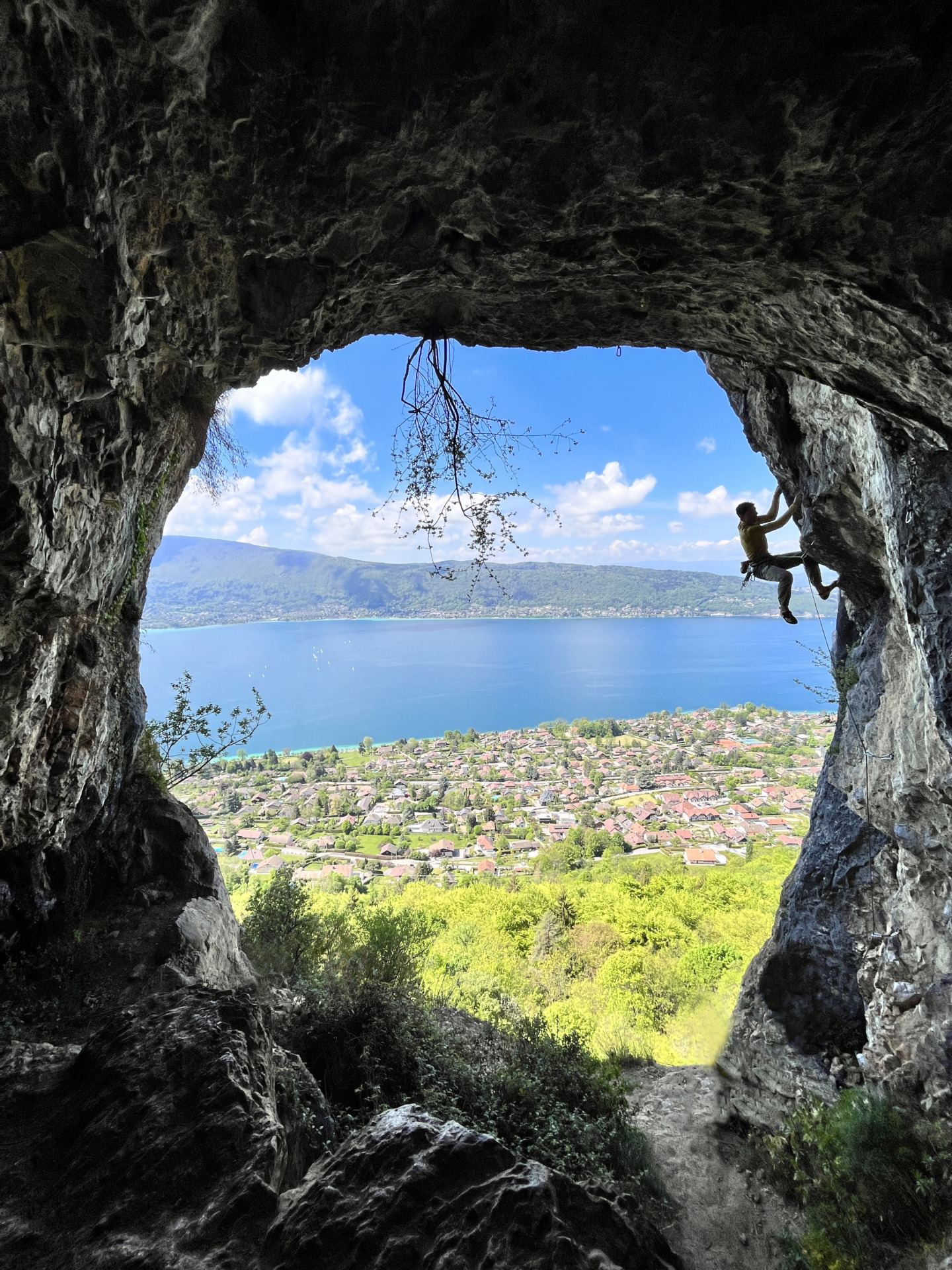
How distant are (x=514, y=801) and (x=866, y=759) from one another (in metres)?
36.5

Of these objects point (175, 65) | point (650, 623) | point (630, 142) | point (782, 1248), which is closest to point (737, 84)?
point (630, 142)

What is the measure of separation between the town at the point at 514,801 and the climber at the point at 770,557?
848 inches

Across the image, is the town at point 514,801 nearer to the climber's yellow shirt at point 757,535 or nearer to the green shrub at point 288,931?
the green shrub at point 288,931

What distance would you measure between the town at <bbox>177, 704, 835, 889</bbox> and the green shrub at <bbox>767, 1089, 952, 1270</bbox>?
2281cm

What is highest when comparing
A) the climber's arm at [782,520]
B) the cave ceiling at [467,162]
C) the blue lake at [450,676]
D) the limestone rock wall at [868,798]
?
the cave ceiling at [467,162]

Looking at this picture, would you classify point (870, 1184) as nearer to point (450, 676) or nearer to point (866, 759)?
point (866, 759)

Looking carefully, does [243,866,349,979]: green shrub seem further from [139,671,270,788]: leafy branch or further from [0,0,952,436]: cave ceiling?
[0,0,952,436]: cave ceiling

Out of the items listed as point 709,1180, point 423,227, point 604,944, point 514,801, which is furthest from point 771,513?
point 514,801

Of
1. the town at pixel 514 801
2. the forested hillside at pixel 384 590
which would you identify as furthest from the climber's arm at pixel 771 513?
the forested hillside at pixel 384 590

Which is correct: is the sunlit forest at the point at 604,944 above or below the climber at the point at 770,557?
below

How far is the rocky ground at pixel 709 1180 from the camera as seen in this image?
690cm

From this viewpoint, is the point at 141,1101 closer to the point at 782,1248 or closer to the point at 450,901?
the point at 782,1248

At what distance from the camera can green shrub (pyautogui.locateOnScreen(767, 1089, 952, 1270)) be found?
17.1 ft

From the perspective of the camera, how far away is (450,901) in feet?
88.2
